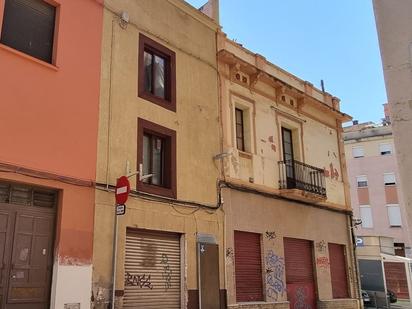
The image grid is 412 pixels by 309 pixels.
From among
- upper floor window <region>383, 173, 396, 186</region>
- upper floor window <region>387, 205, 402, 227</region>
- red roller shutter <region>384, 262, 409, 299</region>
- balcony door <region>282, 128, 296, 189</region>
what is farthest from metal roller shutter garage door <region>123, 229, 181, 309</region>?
upper floor window <region>383, 173, 396, 186</region>

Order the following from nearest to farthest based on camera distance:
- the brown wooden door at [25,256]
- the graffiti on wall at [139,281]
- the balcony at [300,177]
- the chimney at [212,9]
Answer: the brown wooden door at [25,256] → the graffiti on wall at [139,281] → the chimney at [212,9] → the balcony at [300,177]

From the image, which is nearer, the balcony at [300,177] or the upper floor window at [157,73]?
the upper floor window at [157,73]

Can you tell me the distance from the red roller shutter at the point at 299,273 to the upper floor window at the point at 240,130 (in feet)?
11.7

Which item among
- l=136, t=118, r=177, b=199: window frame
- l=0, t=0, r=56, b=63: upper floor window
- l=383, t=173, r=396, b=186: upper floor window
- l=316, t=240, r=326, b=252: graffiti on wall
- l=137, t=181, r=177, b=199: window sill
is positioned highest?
l=383, t=173, r=396, b=186: upper floor window

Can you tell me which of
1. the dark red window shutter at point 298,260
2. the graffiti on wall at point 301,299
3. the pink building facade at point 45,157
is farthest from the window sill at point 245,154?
the pink building facade at point 45,157

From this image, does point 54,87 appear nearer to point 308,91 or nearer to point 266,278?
point 266,278

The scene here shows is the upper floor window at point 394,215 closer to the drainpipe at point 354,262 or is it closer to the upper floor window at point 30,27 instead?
the drainpipe at point 354,262

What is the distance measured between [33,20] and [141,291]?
674 centimetres

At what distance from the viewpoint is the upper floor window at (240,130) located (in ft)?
51.8

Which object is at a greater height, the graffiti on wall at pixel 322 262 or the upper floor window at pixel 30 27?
the upper floor window at pixel 30 27

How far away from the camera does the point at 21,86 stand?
9953mm

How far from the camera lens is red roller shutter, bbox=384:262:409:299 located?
31.8 meters

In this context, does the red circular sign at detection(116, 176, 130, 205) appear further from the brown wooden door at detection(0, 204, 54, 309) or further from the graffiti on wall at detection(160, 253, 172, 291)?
the graffiti on wall at detection(160, 253, 172, 291)

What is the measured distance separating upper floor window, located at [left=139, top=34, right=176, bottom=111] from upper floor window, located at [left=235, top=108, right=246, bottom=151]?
10.00 feet
